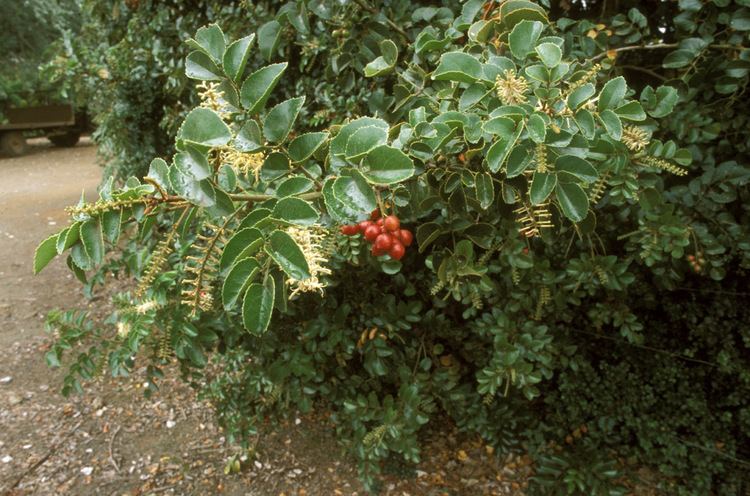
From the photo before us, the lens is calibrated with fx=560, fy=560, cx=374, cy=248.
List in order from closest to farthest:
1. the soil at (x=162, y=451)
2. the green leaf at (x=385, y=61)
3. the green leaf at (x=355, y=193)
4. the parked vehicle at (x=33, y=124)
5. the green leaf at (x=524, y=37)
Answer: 1. the green leaf at (x=355, y=193)
2. the green leaf at (x=524, y=37)
3. the green leaf at (x=385, y=61)
4. the soil at (x=162, y=451)
5. the parked vehicle at (x=33, y=124)

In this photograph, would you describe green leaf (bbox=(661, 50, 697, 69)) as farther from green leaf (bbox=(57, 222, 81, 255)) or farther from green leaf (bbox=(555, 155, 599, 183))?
green leaf (bbox=(57, 222, 81, 255))

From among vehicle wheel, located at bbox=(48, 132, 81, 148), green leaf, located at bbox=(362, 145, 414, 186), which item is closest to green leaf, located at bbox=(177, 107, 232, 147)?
green leaf, located at bbox=(362, 145, 414, 186)

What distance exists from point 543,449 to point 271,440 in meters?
1.16

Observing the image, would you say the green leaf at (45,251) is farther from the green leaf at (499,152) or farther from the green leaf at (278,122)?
the green leaf at (499,152)

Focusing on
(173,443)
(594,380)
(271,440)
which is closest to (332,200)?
(594,380)

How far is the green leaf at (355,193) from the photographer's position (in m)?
0.85

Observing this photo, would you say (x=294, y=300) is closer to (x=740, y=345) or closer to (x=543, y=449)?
(x=543, y=449)

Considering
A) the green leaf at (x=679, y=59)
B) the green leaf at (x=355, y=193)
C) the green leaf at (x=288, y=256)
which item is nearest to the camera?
the green leaf at (x=288, y=256)

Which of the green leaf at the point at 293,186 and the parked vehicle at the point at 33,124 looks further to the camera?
the parked vehicle at the point at 33,124

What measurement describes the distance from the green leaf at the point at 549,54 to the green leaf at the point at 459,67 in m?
0.12

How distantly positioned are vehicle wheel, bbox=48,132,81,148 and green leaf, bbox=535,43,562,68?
41.1ft

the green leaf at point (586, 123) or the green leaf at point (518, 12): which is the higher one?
the green leaf at point (518, 12)

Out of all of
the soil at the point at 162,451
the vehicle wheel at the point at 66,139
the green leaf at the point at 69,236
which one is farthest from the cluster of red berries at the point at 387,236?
the vehicle wheel at the point at 66,139

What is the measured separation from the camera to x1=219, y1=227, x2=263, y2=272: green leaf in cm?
81
